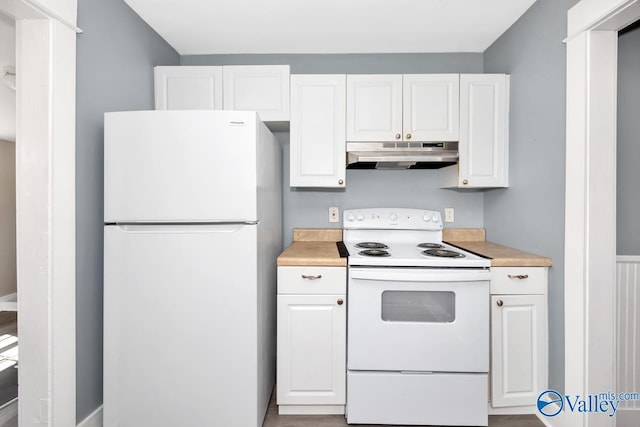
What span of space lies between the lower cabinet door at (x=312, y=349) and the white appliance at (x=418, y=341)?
72 millimetres

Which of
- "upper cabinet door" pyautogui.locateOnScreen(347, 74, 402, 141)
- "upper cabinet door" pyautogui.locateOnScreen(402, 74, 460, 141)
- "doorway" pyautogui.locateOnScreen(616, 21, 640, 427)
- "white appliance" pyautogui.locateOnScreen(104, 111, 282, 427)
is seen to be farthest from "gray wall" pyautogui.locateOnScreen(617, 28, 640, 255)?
"white appliance" pyautogui.locateOnScreen(104, 111, 282, 427)

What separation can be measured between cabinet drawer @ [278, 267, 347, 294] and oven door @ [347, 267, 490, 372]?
76 millimetres

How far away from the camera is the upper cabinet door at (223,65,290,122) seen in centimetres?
220

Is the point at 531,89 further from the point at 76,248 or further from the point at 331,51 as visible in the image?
the point at 76,248

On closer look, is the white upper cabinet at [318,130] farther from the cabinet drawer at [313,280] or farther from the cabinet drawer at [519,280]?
the cabinet drawer at [519,280]

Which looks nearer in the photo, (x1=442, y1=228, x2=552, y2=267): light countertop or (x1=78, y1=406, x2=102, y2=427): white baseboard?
(x1=78, y1=406, x2=102, y2=427): white baseboard

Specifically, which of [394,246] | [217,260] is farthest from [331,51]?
[217,260]

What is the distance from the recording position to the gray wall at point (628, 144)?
162cm

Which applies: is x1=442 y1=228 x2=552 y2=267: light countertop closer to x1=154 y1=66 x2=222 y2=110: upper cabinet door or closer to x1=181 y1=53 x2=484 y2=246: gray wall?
x1=181 y1=53 x2=484 y2=246: gray wall

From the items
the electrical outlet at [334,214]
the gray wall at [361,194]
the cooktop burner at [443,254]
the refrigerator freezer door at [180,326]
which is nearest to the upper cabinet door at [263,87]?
the gray wall at [361,194]

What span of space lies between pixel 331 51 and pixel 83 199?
6.56ft

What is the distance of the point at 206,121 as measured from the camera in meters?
1.51

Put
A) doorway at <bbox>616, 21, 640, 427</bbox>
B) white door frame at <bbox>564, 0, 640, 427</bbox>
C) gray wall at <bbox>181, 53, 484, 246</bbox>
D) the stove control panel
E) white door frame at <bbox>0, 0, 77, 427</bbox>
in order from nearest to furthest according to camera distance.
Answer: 1. white door frame at <bbox>0, 0, 77, 427</bbox>
2. white door frame at <bbox>564, 0, 640, 427</bbox>
3. doorway at <bbox>616, 21, 640, 427</bbox>
4. the stove control panel
5. gray wall at <bbox>181, 53, 484, 246</bbox>

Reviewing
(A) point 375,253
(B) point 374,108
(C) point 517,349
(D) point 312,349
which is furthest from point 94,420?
(B) point 374,108
